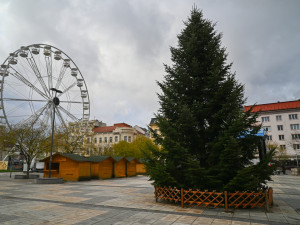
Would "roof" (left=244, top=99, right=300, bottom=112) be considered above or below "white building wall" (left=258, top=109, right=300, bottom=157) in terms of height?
above

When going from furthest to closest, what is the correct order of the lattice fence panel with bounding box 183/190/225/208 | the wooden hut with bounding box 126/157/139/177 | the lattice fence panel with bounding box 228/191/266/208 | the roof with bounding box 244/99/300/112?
1. the roof with bounding box 244/99/300/112
2. the wooden hut with bounding box 126/157/139/177
3. the lattice fence panel with bounding box 183/190/225/208
4. the lattice fence panel with bounding box 228/191/266/208

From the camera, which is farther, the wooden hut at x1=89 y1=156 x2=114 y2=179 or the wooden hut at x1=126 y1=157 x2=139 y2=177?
the wooden hut at x1=126 y1=157 x2=139 y2=177

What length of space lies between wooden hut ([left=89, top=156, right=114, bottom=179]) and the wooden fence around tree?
20855 millimetres

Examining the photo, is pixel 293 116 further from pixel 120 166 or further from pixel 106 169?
pixel 106 169

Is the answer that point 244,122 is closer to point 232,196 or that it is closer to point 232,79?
point 232,79

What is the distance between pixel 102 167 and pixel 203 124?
74.3 feet

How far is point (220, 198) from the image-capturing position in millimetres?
10594

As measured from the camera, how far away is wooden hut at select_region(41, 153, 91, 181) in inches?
1065

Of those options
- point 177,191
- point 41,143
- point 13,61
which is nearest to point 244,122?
point 177,191

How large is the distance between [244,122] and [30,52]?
1272 inches

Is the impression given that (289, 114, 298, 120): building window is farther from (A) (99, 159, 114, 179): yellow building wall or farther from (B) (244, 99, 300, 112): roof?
(A) (99, 159, 114, 179): yellow building wall

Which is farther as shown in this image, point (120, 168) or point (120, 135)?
point (120, 135)

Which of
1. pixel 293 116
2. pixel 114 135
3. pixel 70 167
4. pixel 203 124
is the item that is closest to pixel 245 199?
pixel 203 124

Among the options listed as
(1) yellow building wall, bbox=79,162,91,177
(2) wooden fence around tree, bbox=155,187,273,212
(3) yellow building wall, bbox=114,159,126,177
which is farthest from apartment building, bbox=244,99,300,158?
(2) wooden fence around tree, bbox=155,187,273,212
